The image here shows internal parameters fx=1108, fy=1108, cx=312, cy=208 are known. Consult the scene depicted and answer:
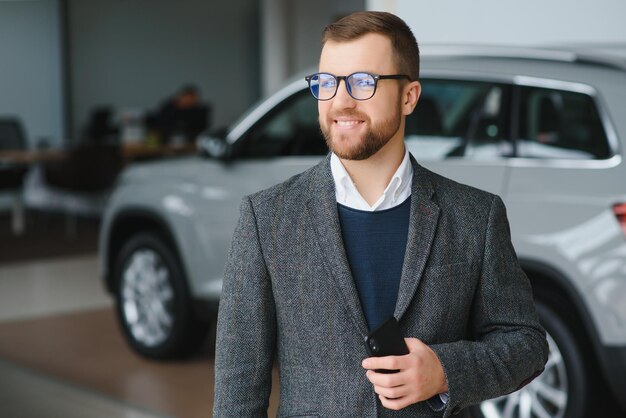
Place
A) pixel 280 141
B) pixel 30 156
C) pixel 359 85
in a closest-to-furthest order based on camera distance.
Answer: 1. pixel 359 85
2. pixel 280 141
3. pixel 30 156

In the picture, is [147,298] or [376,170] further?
[147,298]

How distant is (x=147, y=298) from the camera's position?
21.4 ft

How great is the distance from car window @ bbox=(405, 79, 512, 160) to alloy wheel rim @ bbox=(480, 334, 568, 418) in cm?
91

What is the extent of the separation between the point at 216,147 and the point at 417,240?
4.13m

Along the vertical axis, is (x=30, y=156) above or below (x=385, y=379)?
below

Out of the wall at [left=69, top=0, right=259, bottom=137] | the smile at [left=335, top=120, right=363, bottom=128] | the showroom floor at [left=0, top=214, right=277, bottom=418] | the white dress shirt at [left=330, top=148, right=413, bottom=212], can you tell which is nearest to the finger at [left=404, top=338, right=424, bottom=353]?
the white dress shirt at [left=330, top=148, right=413, bottom=212]

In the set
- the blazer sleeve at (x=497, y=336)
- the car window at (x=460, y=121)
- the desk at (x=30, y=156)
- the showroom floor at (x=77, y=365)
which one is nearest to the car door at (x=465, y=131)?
the car window at (x=460, y=121)

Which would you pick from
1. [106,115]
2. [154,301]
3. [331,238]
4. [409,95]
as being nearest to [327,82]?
[409,95]

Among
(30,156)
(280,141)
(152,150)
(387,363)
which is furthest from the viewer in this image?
(152,150)

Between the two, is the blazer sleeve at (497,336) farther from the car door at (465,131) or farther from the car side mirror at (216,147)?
the car side mirror at (216,147)

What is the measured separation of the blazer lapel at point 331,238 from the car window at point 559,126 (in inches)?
108

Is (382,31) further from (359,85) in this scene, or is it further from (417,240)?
(417,240)

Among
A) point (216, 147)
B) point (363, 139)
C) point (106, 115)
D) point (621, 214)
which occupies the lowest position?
point (106, 115)

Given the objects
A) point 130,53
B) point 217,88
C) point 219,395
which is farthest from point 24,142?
point 219,395
